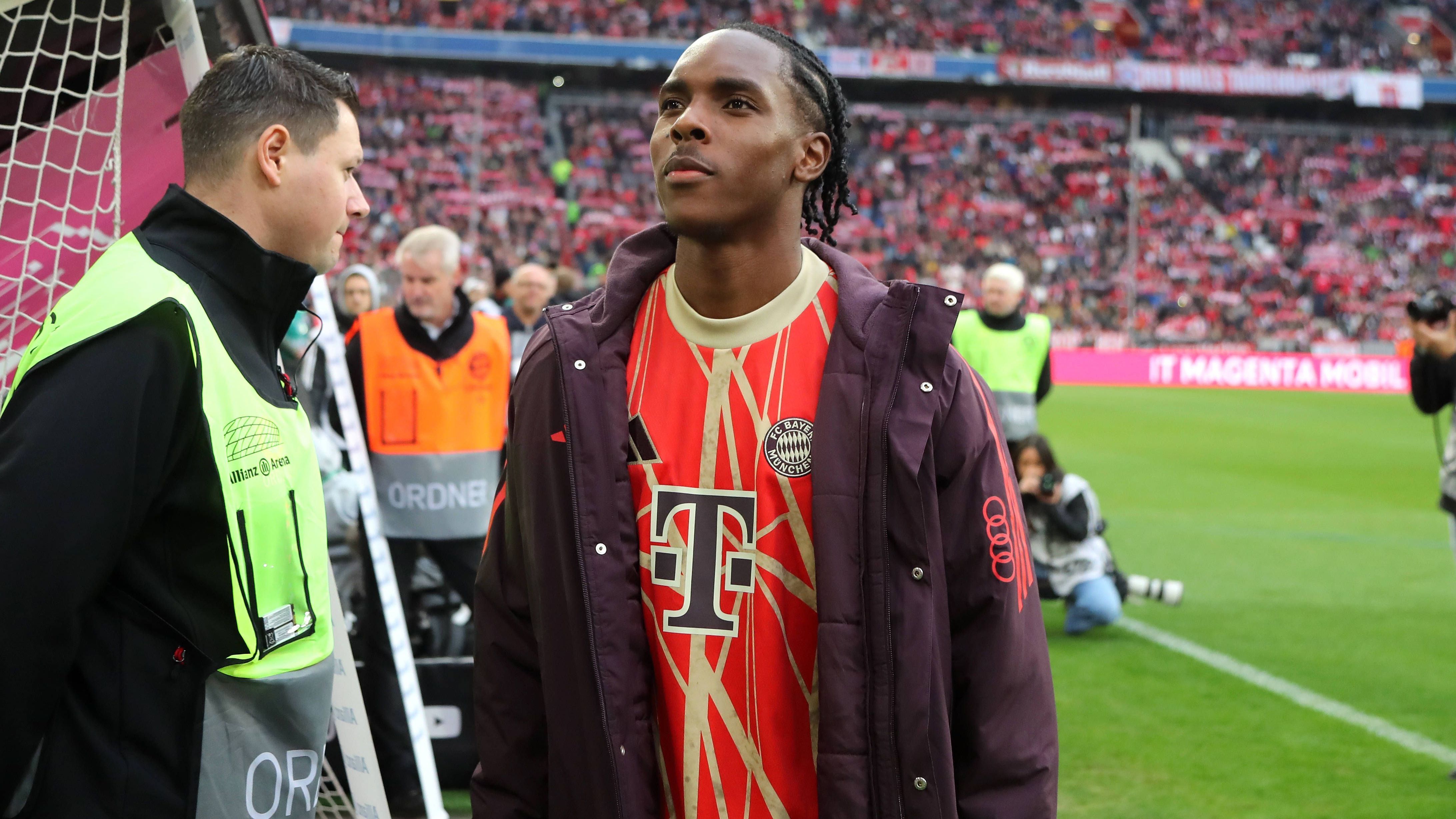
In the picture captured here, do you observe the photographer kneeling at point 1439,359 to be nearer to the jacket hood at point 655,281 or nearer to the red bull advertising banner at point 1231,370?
the jacket hood at point 655,281

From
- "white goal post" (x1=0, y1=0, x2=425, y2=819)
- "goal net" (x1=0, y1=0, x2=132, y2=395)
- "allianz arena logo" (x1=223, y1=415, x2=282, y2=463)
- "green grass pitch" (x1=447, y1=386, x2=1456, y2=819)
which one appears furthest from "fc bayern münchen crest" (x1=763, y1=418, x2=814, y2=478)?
"green grass pitch" (x1=447, y1=386, x2=1456, y2=819)

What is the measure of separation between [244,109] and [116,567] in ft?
2.50

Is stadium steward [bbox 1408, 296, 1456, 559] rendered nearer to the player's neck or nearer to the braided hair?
the braided hair

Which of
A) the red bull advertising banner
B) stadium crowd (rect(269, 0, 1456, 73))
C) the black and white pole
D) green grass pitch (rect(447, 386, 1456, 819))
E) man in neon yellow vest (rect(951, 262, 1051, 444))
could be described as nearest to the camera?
the black and white pole

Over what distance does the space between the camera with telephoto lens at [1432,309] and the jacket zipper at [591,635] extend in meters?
4.69

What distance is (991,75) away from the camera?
121 ft

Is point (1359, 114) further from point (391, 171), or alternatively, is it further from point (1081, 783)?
point (1081, 783)

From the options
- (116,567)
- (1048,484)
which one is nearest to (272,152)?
(116,567)

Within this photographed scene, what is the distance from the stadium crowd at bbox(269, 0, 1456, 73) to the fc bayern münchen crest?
35163mm

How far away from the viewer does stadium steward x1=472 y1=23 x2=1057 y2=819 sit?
5.92 feet

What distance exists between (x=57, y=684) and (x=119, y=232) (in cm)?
162

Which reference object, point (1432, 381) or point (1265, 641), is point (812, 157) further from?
point (1265, 641)

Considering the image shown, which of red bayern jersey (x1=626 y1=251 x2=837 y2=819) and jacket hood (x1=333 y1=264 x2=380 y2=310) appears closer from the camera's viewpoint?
red bayern jersey (x1=626 y1=251 x2=837 y2=819)

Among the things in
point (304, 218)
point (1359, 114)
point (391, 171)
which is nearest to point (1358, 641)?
point (304, 218)
